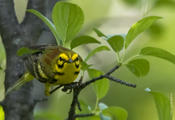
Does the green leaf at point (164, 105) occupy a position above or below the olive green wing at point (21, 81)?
above

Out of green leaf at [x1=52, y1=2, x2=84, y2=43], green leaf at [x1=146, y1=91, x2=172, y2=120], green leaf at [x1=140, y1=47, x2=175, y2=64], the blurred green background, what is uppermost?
green leaf at [x1=52, y1=2, x2=84, y2=43]

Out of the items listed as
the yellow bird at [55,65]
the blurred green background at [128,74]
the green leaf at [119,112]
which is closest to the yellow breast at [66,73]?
the yellow bird at [55,65]

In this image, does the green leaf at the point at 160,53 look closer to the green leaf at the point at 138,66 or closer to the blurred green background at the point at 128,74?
the green leaf at the point at 138,66

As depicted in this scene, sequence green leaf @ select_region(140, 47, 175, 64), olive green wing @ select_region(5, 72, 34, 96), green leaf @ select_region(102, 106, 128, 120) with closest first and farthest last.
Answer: green leaf @ select_region(140, 47, 175, 64) < green leaf @ select_region(102, 106, 128, 120) < olive green wing @ select_region(5, 72, 34, 96)

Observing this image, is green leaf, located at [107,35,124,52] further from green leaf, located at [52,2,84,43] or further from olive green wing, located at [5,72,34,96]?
olive green wing, located at [5,72,34,96]

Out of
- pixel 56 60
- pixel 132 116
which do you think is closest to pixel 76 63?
pixel 56 60

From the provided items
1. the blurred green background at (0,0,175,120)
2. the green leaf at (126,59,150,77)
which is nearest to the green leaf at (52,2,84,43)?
the green leaf at (126,59,150,77)
